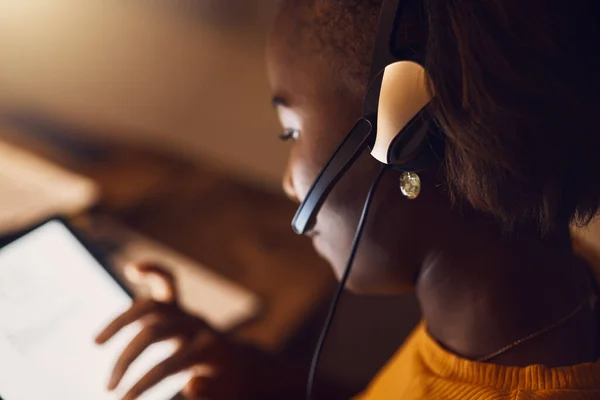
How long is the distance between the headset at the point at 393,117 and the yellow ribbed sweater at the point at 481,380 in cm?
21

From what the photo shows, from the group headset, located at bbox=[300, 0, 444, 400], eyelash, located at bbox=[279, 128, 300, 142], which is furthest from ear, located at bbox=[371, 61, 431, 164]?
eyelash, located at bbox=[279, 128, 300, 142]

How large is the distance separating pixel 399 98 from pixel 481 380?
0.92 ft

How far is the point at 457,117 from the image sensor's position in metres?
0.43

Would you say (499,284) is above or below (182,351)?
above

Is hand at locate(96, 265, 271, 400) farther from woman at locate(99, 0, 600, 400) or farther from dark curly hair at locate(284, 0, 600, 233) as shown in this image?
dark curly hair at locate(284, 0, 600, 233)

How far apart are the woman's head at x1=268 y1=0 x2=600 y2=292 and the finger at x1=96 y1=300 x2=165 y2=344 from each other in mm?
219

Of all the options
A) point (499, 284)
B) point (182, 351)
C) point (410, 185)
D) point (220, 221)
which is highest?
point (410, 185)

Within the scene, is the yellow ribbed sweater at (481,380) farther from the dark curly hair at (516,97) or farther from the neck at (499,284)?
the dark curly hair at (516,97)

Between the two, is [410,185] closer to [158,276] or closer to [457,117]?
[457,117]

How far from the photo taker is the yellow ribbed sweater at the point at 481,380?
1.73 feet

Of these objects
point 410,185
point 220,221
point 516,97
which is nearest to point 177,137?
point 220,221

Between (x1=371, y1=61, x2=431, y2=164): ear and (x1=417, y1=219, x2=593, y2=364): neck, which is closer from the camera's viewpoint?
(x1=371, y1=61, x2=431, y2=164): ear

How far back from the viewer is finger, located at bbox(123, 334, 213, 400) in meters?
0.64

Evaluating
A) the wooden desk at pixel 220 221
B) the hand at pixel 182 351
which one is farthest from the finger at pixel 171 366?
the wooden desk at pixel 220 221
